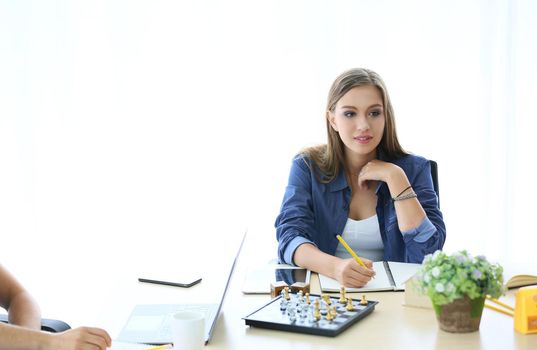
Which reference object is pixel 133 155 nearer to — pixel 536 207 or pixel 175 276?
pixel 175 276

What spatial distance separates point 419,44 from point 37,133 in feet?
6.54

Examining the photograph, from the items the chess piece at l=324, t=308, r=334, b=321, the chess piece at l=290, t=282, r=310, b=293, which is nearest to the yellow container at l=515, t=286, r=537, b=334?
the chess piece at l=324, t=308, r=334, b=321

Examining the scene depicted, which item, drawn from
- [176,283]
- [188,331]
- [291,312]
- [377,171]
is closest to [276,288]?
[291,312]

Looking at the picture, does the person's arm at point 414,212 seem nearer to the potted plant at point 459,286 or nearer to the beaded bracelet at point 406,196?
the beaded bracelet at point 406,196

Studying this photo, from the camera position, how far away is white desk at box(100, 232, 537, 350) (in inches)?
53.2

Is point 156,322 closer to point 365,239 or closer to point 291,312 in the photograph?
point 291,312

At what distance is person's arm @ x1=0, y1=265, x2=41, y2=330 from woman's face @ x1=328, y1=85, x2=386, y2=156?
1144 millimetres

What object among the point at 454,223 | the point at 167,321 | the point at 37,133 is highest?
the point at 37,133

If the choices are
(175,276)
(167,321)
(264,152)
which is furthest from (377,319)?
(264,152)

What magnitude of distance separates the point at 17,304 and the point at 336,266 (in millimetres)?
878

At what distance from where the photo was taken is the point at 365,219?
2301 millimetres

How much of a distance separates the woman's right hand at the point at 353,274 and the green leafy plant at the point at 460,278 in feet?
1.24

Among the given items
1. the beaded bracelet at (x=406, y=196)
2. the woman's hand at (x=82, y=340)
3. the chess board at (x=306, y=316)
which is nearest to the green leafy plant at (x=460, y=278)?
the chess board at (x=306, y=316)

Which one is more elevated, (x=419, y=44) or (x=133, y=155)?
(x=419, y=44)
